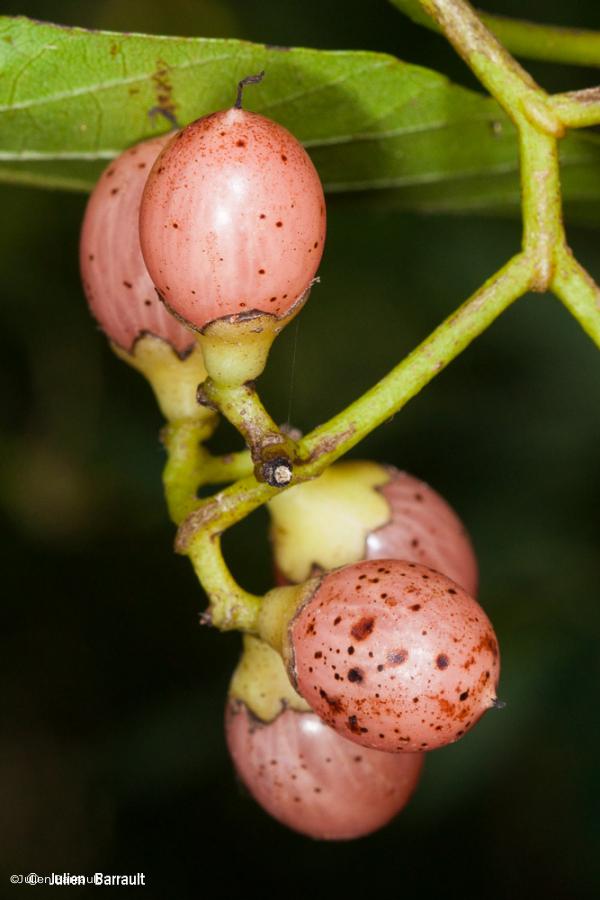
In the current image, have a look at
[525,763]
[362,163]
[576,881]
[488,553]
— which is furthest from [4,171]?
[576,881]

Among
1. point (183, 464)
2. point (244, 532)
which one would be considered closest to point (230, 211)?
point (183, 464)

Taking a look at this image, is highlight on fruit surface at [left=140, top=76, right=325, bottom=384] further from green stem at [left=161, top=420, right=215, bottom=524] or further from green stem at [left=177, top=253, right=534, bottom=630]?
green stem at [left=161, top=420, right=215, bottom=524]

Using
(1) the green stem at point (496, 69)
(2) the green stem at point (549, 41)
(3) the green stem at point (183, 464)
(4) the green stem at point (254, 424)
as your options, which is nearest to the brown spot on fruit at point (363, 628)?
(4) the green stem at point (254, 424)

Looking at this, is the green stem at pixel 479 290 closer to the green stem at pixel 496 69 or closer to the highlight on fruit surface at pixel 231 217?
the green stem at pixel 496 69

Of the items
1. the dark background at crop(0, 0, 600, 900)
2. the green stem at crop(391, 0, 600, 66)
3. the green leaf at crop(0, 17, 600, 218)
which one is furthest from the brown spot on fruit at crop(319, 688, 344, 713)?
the dark background at crop(0, 0, 600, 900)

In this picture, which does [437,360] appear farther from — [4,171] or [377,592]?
[4,171]
